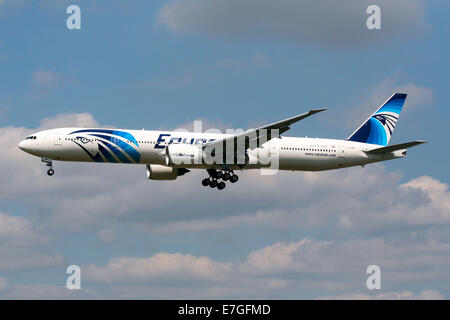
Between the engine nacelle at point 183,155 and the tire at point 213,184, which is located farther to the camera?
the tire at point 213,184

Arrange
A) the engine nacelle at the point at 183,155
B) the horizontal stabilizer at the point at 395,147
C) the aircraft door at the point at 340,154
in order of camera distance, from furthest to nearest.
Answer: the aircraft door at the point at 340,154 → the horizontal stabilizer at the point at 395,147 → the engine nacelle at the point at 183,155

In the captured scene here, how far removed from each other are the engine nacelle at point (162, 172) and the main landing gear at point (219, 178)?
334 cm

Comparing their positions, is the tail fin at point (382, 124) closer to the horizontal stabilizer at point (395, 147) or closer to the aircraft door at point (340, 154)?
the horizontal stabilizer at point (395, 147)

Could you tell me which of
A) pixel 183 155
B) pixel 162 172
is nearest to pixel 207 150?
pixel 183 155

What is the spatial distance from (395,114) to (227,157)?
64.3 ft

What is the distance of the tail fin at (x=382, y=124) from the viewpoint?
63.1 meters

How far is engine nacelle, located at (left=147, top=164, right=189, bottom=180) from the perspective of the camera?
60.5 metres

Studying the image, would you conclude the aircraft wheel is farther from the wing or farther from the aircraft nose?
the aircraft nose

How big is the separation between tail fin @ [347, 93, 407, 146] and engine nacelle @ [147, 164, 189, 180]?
1486 centimetres

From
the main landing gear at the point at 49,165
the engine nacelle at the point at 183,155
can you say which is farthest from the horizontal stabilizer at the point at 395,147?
the main landing gear at the point at 49,165

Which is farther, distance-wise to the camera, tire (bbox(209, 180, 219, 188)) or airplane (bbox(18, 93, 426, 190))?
tire (bbox(209, 180, 219, 188))

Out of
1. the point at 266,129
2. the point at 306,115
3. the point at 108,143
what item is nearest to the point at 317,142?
the point at 266,129

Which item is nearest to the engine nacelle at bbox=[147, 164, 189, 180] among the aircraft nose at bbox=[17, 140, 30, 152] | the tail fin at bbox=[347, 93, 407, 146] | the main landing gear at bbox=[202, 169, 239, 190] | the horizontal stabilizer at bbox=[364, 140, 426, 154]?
the main landing gear at bbox=[202, 169, 239, 190]

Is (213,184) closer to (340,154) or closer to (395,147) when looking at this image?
(340,154)
